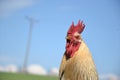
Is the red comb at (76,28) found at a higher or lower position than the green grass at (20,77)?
higher

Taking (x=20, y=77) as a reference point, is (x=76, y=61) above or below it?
below

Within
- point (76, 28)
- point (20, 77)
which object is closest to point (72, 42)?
point (76, 28)

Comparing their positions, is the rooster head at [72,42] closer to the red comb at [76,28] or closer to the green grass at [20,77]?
the red comb at [76,28]

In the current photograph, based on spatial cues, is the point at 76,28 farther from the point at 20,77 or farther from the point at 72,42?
the point at 20,77

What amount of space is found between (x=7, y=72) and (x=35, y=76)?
1.38ft

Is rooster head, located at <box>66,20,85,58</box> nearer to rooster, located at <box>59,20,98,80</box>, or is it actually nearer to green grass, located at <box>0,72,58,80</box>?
rooster, located at <box>59,20,98,80</box>

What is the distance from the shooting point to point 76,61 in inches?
82.1

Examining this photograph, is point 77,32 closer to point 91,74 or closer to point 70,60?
point 70,60

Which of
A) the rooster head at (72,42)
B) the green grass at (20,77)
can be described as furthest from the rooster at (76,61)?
the green grass at (20,77)

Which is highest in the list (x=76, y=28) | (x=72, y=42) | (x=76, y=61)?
(x=76, y=28)

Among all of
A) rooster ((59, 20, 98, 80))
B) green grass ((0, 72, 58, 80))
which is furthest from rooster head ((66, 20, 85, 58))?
green grass ((0, 72, 58, 80))

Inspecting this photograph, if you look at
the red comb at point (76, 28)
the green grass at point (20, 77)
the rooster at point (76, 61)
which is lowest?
the rooster at point (76, 61)

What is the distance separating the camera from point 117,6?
2885 millimetres

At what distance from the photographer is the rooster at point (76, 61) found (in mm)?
2070
